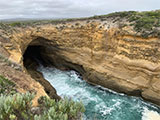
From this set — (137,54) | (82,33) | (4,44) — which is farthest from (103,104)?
(4,44)

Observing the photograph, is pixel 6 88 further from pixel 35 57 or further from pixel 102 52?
pixel 35 57

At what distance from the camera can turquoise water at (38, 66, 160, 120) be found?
10352mm

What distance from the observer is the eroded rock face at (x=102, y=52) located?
429 inches

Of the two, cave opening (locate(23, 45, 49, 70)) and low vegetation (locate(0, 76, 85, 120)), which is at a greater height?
low vegetation (locate(0, 76, 85, 120))

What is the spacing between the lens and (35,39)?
1714 cm

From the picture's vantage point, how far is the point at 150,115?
33.9 ft

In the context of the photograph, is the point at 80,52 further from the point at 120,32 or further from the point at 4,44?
the point at 4,44

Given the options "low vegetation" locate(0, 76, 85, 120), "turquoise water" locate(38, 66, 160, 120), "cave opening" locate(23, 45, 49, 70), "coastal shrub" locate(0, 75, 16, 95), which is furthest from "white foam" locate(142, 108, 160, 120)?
"cave opening" locate(23, 45, 49, 70)

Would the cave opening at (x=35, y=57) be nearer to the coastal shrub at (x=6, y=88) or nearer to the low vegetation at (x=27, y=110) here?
the coastal shrub at (x=6, y=88)

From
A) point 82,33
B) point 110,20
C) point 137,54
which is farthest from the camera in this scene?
point 82,33

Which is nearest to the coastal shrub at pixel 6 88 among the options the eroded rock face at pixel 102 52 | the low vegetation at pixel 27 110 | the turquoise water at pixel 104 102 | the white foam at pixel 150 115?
the low vegetation at pixel 27 110

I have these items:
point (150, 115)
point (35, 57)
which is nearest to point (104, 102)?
point (150, 115)

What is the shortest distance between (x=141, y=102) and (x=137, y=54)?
414 cm

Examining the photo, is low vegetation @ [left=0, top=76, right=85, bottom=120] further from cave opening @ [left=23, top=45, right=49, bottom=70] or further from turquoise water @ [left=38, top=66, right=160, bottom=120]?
cave opening @ [left=23, top=45, right=49, bottom=70]
